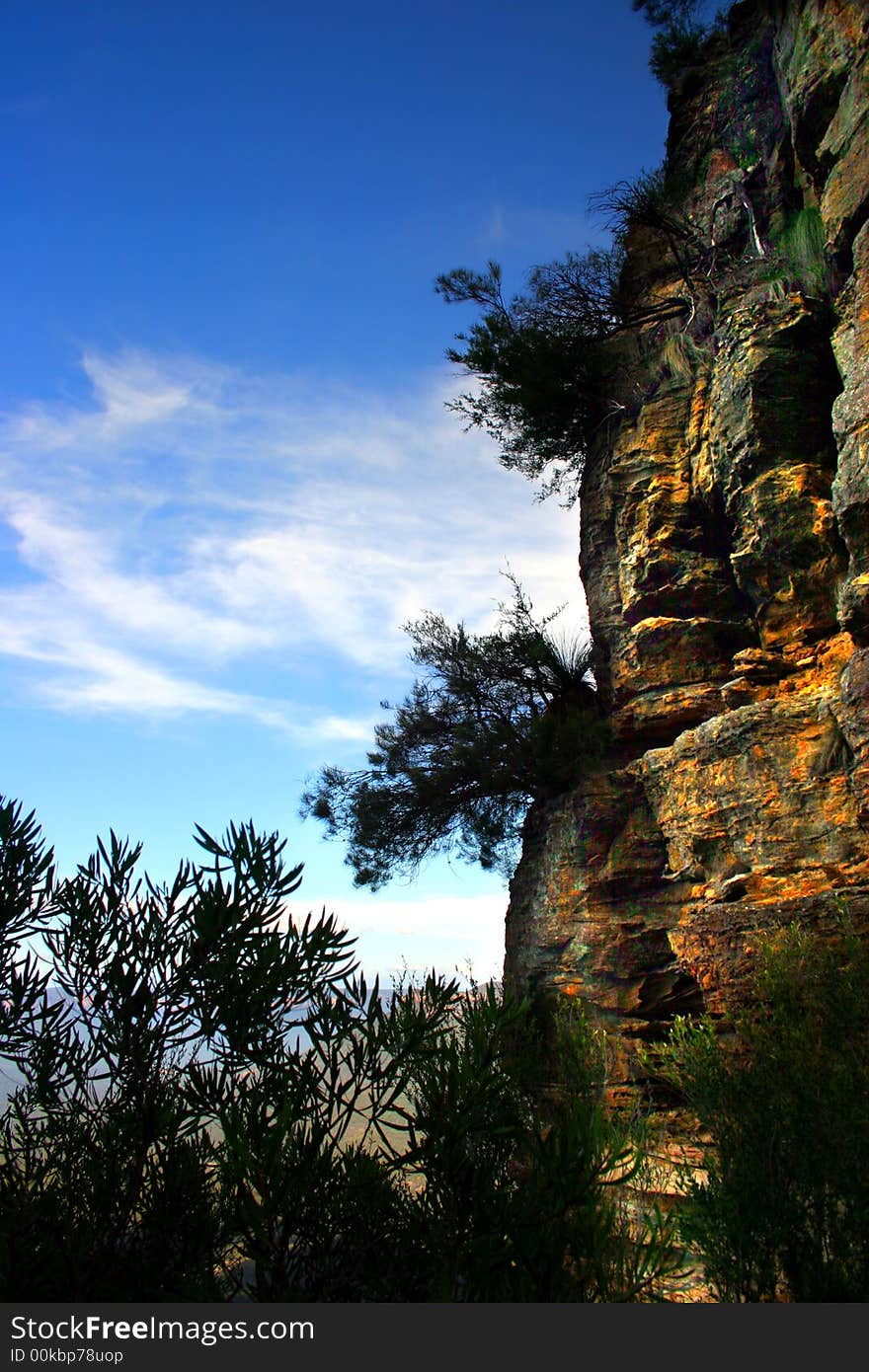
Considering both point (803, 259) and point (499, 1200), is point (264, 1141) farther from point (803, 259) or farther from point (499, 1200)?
point (803, 259)

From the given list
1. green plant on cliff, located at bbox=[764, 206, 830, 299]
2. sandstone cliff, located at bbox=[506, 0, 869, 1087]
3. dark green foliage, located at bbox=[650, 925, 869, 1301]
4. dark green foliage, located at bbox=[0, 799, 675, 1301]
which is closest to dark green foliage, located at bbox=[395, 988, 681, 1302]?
dark green foliage, located at bbox=[0, 799, 675, 1301]

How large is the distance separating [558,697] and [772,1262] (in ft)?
32.2

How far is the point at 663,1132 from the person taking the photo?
996 centimetres

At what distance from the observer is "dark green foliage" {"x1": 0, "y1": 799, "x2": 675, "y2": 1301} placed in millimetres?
4402

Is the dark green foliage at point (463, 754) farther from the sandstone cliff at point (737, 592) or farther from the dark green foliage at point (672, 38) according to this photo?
the dark green foliage at point (672, 38)

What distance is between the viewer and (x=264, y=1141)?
4.33m

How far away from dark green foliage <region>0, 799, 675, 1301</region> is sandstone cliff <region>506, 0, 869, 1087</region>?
5.53m

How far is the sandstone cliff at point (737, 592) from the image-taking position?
388 inches

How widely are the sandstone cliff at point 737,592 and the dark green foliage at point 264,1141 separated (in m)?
5.53

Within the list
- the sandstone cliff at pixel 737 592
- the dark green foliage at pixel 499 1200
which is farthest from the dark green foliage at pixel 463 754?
the dark green foliage at pixel 499 1200

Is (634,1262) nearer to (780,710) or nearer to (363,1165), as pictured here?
(363,1165)

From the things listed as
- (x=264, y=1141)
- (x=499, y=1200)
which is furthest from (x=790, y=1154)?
(x=264, y=1141)

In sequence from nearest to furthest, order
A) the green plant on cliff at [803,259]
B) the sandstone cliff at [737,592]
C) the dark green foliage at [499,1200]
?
the dark green foliage at [499,1200], the sandstone cliff at [737,592], the green plant on cliff at [803,259]
